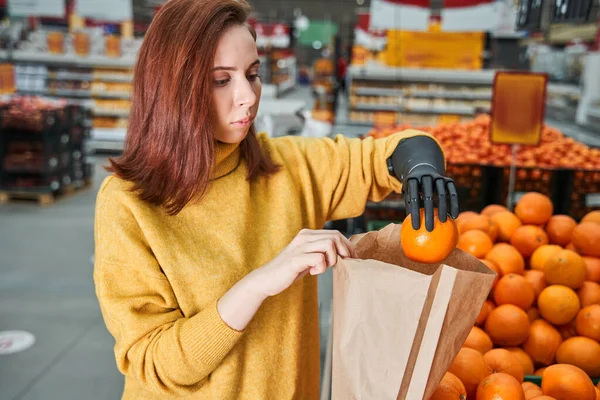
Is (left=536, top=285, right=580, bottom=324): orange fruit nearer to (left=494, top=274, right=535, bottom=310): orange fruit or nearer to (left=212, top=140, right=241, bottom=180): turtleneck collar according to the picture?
(left=494, top=274, right=535, bottom=310): orange fruit

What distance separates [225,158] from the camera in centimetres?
136

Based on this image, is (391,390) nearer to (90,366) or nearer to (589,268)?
(589,268)

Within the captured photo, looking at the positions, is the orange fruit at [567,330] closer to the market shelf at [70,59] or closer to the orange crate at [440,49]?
the orange crate at [440,49]

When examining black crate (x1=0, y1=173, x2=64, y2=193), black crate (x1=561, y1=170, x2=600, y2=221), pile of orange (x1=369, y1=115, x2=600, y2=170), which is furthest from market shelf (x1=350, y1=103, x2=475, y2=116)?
black crate (x1=561, y1=170, x2=600, y2=221)

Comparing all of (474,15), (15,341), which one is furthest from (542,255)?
(474,15)

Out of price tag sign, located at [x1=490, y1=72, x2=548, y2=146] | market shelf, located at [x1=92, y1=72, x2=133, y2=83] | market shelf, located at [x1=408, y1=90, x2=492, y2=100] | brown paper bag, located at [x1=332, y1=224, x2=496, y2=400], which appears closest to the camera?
brown paper bag, located at [x1=332, y1=224, x2=496, y2=400]

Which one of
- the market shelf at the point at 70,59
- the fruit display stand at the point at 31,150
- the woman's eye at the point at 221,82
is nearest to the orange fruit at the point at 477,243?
the woman's eye at the point at 221,82

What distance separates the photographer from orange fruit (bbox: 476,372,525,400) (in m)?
1.20

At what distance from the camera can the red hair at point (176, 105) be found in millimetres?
1160

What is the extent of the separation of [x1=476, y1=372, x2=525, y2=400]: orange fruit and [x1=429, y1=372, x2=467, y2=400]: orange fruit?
0.14 ft

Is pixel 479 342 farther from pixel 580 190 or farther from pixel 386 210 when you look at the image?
pixel 580 190

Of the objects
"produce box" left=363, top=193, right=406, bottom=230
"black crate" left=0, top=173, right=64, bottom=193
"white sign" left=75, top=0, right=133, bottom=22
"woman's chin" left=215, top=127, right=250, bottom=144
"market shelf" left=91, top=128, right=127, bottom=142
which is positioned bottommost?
"black crate" left=0, top=173, right=64, bottom=193

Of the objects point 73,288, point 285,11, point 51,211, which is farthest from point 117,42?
point 285,11

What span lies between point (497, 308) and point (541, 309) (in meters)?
0.18
